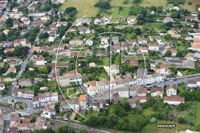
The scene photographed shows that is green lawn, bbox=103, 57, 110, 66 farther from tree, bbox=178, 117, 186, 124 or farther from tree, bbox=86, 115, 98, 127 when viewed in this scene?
tree, bbox=178, 117, 186, 124

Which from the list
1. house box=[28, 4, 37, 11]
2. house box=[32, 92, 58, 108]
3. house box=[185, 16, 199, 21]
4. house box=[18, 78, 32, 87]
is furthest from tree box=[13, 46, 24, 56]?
house box=[185, 16, 199, 21]

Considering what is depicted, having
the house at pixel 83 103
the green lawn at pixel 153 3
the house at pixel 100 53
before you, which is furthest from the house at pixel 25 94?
the green lawn at pixel 153 3

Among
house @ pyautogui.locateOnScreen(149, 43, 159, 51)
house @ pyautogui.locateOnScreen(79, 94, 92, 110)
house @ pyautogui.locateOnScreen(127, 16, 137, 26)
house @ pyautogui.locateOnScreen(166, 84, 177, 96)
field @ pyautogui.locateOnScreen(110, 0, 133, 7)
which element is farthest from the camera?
field @ pyautogui.locateOnScreen(110, 0, 133, 7)

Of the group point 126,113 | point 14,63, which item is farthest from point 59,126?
point 14,63

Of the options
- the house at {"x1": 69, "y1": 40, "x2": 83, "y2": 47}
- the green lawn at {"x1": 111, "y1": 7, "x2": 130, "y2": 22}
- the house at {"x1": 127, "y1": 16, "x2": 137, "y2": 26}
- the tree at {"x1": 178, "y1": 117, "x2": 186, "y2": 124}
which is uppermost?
the green lawn at {"x1": 111, "y1": 7, "x2": 130, "y2": 22}

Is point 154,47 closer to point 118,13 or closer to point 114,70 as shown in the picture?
point 114,70

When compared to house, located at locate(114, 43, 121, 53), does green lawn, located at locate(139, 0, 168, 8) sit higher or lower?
higher

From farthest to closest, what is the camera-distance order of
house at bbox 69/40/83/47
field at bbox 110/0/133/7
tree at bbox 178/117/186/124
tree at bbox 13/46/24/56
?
field at bbox 110/0/133/7 → house at bbox 69/40/83/47 → tree at bbox 13/46/24/56 → tree at bbox 178/117/186/124

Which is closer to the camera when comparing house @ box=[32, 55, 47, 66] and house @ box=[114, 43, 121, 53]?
house @ box=[32, 55, 47, 66]
